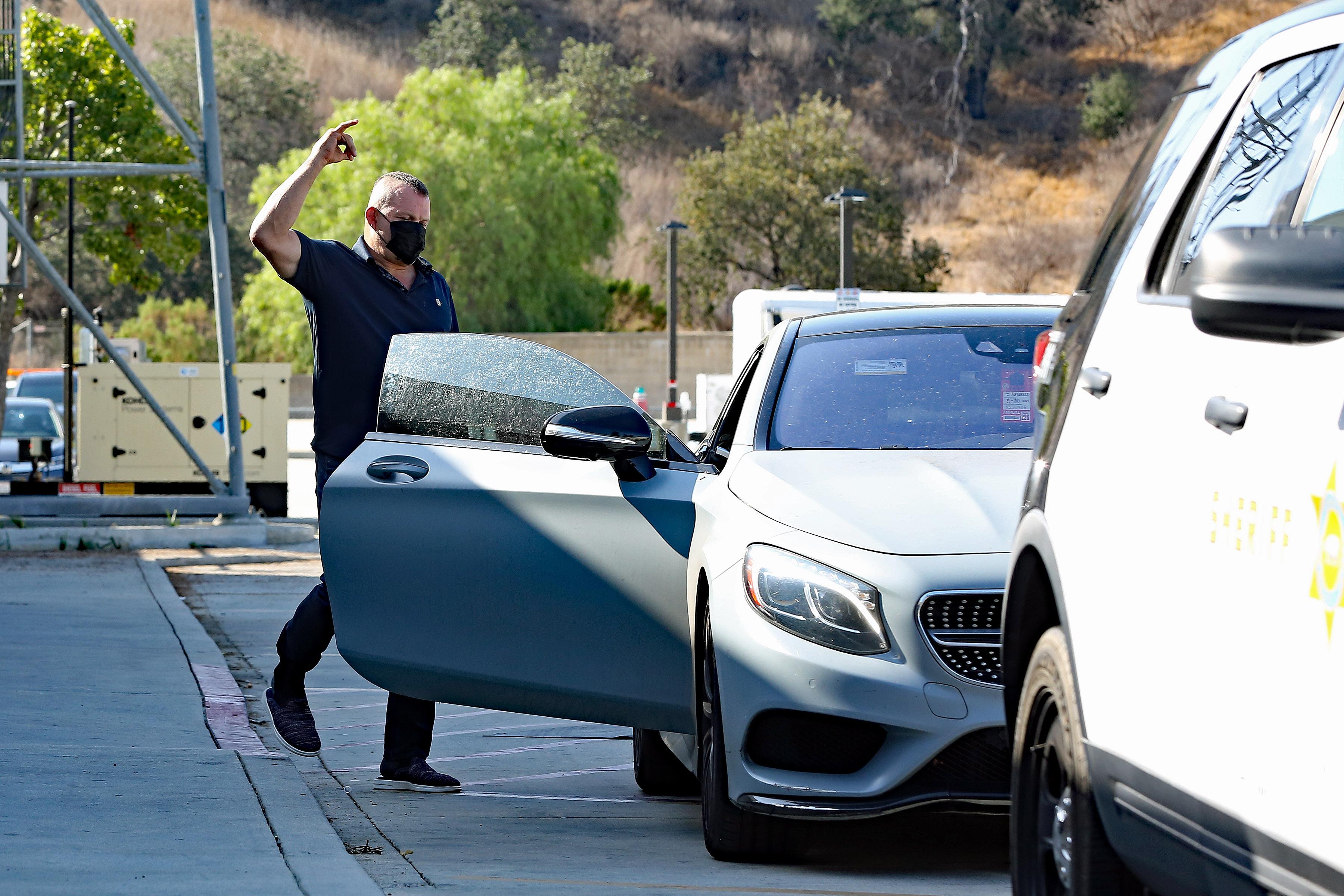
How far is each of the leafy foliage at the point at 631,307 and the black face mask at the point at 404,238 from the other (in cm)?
5895

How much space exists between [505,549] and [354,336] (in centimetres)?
111

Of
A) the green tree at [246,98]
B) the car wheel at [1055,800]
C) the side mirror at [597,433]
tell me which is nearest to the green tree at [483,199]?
the green tree at [246,98]

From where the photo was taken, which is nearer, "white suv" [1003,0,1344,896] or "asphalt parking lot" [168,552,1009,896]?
"white suv" [1003,0,1344,896]

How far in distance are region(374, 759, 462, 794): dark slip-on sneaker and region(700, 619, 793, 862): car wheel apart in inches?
55.1

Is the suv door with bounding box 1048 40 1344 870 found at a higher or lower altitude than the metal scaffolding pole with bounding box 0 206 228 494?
higher

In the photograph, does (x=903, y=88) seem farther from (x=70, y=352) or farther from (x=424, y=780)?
(x=424, y=780)

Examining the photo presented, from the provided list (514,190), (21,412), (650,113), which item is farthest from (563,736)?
(650,113)

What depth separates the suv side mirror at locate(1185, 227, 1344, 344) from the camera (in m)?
2.42

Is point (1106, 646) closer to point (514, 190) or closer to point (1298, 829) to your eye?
point (1298, 829)

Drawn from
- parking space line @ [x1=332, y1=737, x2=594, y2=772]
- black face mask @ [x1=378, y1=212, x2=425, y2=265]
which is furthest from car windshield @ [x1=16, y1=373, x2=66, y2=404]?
black face mask @ [x1=378, y1=212, x2=425, y2=265]

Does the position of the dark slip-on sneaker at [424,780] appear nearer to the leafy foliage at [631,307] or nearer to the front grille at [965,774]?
the front grille at [965,774]

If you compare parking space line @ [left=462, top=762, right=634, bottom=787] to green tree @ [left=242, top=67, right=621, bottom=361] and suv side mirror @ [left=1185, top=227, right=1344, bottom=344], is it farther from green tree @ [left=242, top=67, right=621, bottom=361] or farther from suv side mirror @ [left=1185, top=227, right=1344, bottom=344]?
green tree @ [left=242, top=67, right=621, bottom=361]

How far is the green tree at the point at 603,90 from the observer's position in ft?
270

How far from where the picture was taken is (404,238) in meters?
6.47
